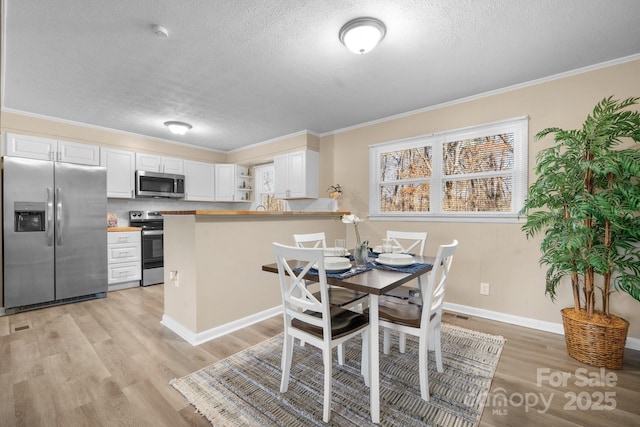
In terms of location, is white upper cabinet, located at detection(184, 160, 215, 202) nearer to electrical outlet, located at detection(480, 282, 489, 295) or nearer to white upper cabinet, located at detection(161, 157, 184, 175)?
white upper cabinet, located at detection(161, 157, 184, 175)

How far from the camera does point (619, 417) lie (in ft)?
5.19

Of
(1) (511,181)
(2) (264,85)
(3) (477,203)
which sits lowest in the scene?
(3) (477,203)

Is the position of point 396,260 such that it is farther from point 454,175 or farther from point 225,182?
point 225,182

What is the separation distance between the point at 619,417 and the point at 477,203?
6.58ft

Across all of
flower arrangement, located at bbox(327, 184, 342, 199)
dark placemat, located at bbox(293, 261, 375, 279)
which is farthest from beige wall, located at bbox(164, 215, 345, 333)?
flower arrangement, located at bbox(327, 184, 342, 199)

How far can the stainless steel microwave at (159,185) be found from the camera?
4496 mm

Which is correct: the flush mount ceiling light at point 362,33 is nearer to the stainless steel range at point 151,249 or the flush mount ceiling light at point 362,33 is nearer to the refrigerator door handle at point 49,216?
the refrigerator door handle at point 49,216

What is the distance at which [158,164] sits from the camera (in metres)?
4.77

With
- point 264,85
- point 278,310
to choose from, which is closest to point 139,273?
point 278,310

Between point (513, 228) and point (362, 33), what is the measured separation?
2384 mm

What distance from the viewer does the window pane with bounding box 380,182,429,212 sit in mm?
3578

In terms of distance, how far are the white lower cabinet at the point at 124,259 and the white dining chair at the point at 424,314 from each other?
3916mm

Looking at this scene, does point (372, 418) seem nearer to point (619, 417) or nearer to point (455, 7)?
point (619, 417)

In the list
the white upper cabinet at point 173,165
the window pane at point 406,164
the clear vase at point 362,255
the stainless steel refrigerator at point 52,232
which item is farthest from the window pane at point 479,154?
the stainless steel refrigerator at point 52,232
